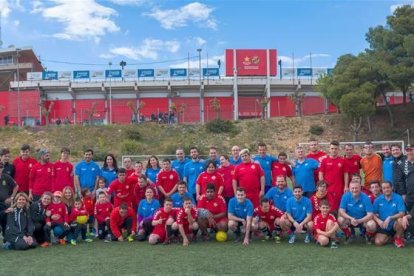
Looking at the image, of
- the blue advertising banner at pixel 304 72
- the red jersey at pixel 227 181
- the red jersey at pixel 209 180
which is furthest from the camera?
the blue advertising banner at pixel 304 72

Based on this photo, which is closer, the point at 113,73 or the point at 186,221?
the point at 186,221

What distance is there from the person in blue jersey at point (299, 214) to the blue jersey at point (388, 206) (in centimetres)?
106

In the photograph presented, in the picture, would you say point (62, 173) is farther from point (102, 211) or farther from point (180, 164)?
point (180, 164)

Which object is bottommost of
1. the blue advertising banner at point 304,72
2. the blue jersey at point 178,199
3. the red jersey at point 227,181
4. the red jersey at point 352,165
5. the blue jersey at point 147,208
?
the blue jersey at point 147,208

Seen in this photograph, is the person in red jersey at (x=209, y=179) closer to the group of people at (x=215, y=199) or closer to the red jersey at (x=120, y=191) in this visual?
the group of people at (x=215, y=199)

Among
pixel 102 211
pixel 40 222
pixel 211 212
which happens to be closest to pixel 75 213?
pixel 102 211

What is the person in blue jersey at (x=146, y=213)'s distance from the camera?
8203 mm

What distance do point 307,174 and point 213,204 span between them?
5.86 ft

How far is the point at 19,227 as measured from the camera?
7.73 m

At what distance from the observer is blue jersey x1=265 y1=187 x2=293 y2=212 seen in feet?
27.0

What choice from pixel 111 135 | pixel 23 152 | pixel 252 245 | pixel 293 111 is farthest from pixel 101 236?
pixel 293 111

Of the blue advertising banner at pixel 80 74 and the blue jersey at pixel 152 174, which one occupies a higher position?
the blue advertising banner at pixel 80 74

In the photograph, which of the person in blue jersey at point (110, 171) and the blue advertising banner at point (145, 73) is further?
the blue advertising banner at point (145, 73)

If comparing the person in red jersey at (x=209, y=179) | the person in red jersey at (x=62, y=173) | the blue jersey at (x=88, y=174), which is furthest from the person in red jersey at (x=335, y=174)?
the person in red jersey at (x=62, y=173)
